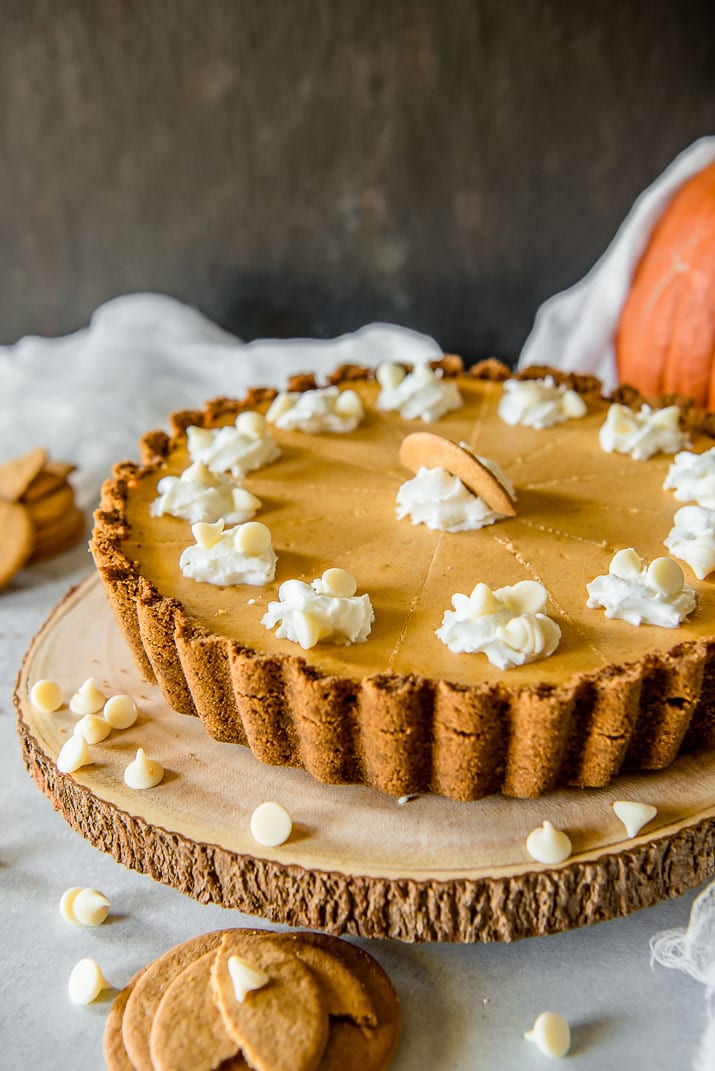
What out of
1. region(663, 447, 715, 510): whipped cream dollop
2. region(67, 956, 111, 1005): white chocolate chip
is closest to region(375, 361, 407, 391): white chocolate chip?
region(663, 447, 715, 510): whipped cream dollop

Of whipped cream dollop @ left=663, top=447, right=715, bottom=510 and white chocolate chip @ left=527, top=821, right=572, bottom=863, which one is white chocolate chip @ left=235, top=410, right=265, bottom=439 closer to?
whipped cream dollop @ left=663, top=447, right=715, bottom=510

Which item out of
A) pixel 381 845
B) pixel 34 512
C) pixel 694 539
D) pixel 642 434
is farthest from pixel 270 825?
pixel 34 512

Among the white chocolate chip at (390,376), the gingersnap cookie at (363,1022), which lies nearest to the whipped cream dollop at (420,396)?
the white chocolate chip at (390,376)

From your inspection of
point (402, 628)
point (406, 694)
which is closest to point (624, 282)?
point (402, 628)

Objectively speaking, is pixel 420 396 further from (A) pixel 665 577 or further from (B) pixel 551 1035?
(B) pixel 551 1035

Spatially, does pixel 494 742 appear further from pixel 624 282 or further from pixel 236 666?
pixel 624 282

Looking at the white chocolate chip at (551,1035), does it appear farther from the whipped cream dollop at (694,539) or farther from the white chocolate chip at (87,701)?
the white chocolate chip at (87,701)

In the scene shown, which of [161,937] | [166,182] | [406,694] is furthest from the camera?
[166,182]
